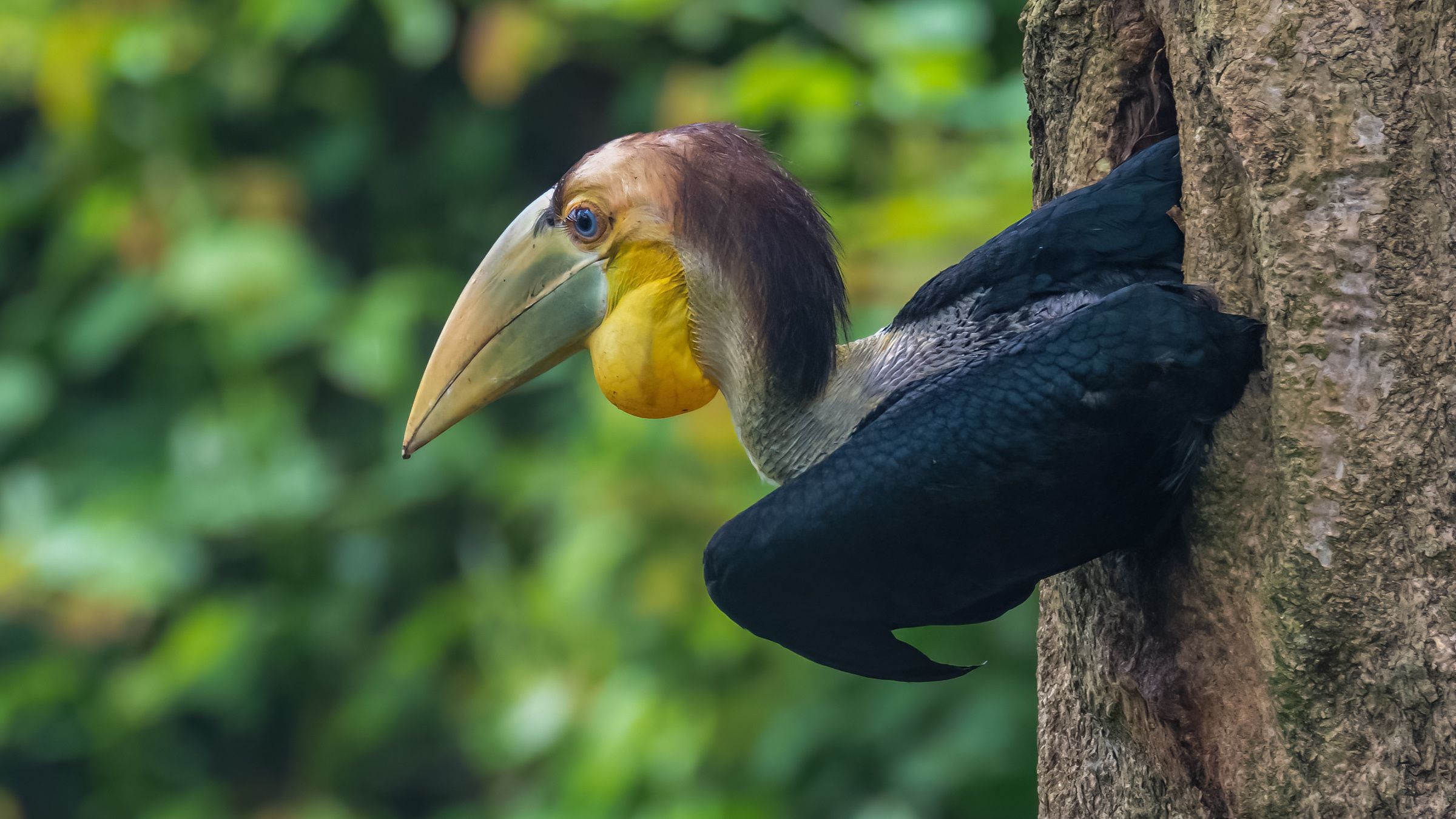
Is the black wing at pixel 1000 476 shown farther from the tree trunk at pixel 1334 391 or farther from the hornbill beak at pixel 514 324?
the hornbill beak at pixel 514 324

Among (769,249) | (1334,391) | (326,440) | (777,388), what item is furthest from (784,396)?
(326,440)

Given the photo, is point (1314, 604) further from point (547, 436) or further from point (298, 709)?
point (298, 709)

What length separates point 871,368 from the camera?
133 centimetres

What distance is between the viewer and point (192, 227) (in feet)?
11.8

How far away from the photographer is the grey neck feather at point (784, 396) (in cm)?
129

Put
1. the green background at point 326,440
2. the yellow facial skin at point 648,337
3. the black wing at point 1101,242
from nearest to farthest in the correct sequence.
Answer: the black wing at point 1101,242
the yellow facial skin at point 648,337
the green background at point 326,440

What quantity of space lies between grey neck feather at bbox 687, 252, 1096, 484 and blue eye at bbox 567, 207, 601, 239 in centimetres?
11

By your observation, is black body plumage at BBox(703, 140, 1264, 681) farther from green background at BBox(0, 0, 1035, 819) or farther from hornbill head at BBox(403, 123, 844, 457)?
green background at BBox(0, 0, 1035, 819)

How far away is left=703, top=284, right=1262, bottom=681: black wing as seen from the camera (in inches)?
42.6

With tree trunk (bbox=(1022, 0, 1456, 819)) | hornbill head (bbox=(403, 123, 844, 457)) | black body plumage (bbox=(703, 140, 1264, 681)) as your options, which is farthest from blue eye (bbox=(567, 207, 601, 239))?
tree trunk (bbox=(1022, 0, 1456, 819))

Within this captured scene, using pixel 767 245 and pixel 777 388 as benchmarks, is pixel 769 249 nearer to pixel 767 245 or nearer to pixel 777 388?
pixel 767 245

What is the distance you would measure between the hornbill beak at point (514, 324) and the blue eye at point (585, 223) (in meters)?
0.02

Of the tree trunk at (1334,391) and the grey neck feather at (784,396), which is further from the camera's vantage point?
the grey neck feather at (784,396)

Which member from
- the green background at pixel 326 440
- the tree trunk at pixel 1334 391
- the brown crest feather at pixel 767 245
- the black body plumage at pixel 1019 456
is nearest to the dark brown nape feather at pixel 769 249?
the brown crest feather at pixel 767 245
